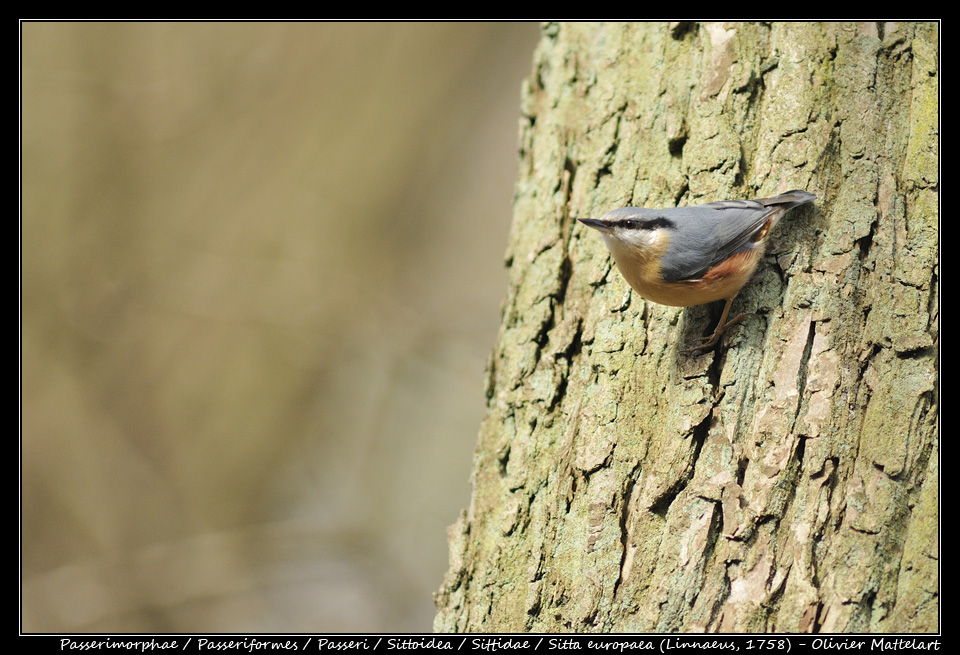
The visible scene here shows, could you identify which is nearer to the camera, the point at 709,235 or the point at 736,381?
the point at 736,381

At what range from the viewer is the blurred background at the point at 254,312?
514 centimetres

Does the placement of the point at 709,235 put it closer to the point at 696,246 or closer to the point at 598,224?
the point at 696,246

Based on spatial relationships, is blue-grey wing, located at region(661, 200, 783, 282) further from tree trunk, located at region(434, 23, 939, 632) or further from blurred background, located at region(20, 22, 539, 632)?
blurred background, located at region(20, 22, 539, 632)

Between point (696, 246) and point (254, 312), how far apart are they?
4389mm

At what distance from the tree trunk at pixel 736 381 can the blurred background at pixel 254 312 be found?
290cm

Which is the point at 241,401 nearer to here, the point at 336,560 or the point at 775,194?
the point at 336,560

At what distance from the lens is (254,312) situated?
5.49 m

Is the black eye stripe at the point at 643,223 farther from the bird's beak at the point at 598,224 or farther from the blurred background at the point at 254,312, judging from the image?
the blurred background at the point at 254,312

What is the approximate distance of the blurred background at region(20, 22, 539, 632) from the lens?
514 cm

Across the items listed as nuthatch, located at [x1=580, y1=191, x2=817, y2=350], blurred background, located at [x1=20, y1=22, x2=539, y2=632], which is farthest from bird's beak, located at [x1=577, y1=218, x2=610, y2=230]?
blurred background, located at [x1=20, y1=22, x2=539, y2=632]

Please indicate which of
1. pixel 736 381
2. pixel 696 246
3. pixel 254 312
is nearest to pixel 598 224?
pixel 696 246

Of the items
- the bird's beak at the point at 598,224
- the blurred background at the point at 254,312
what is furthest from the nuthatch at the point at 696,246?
the blurred background at the point at 254,312

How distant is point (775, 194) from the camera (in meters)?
2.17

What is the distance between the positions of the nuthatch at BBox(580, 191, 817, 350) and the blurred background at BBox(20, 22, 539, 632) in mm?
3222
